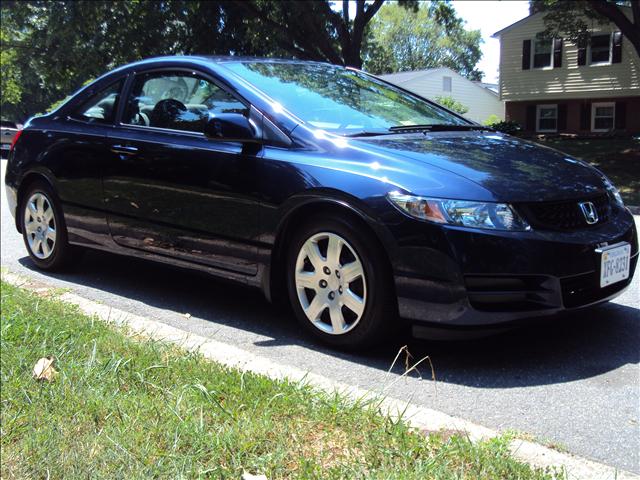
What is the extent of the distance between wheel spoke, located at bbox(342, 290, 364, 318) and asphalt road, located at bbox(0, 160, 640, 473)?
0.28 m

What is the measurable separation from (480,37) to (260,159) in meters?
66.6

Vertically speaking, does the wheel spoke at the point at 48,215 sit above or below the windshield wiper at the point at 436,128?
below

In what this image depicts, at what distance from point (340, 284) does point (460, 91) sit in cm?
4347

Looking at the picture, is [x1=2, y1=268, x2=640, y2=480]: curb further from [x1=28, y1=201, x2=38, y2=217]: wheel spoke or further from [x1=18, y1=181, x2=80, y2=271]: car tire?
[x1=28, y1=201, x2=38, y2=217]: wheel spoke

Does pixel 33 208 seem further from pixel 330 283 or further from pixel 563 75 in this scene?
pixel 563 75

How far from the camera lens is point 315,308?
12.4ft

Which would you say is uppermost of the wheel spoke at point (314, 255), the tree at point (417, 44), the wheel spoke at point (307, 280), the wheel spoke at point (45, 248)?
the tree at point (417, 44)

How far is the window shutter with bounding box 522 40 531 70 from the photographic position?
101 ft

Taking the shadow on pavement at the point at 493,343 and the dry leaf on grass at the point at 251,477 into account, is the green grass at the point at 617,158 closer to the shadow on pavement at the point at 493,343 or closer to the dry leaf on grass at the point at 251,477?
the shadow on pavement at the point at 493,343

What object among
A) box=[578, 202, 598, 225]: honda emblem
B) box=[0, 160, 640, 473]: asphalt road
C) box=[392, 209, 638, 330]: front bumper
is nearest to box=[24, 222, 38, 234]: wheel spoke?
box=[0, 160, 640, 473]: asphalt road

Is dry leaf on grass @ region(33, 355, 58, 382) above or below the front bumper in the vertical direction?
below

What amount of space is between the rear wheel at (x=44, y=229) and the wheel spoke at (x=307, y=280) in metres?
2.39

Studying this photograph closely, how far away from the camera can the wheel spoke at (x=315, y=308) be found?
148 inches

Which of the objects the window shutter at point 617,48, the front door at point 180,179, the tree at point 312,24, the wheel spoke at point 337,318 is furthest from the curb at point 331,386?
the window shutter at point 617,48
